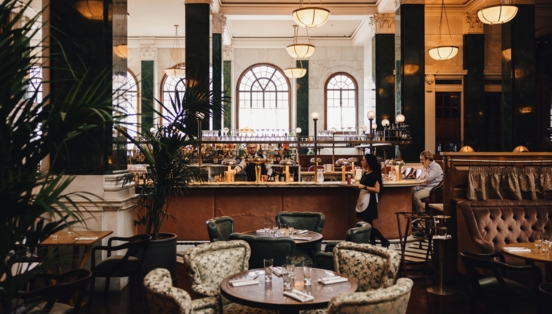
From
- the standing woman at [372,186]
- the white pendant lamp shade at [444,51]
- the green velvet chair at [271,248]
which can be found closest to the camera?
the green velvet chair at [271,248]

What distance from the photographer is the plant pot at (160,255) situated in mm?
6031

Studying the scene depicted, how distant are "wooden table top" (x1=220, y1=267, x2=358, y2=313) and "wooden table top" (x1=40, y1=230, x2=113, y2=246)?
1.88 meters

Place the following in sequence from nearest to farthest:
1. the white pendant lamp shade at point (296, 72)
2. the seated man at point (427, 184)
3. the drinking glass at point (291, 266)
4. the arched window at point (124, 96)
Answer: the arched window at point (124, 96)
the drinking glass at point (291, 266)
the seated man at point (427, 184)
the white pendant lamp shade at point (296, 72)

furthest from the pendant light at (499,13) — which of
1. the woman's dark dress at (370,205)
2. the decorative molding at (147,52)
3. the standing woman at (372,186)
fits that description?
the decorative molding at (147,52)

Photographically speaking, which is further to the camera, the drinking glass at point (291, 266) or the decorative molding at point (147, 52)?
the decorative molding at point (147, 52)

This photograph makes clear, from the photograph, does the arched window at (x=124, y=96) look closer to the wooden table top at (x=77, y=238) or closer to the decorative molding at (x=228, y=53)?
the wooden table top at (x=77, y=238)

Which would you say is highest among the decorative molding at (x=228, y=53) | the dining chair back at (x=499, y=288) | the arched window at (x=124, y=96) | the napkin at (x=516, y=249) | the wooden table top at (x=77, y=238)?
the decorative molding at (x=228, y=53)

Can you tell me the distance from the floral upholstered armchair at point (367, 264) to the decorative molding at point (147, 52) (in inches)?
689

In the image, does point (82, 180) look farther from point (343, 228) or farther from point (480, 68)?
point (480, 68)

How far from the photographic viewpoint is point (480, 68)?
15.9m

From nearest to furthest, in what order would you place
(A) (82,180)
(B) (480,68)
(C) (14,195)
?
(C) (14,195), (A) (82,180), (B) (480,68)

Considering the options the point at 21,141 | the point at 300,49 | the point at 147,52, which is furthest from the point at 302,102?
the point at 21,141

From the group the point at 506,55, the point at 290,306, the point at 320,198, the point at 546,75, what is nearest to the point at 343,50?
the point at 546,75

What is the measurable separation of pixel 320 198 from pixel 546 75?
11407mm
